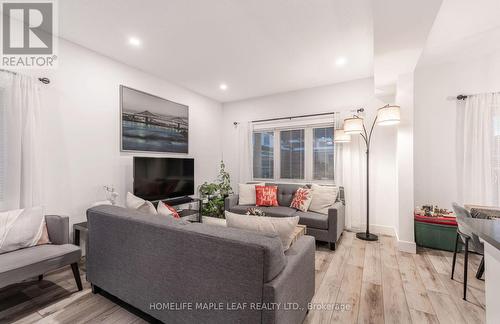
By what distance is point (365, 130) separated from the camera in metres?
3.78

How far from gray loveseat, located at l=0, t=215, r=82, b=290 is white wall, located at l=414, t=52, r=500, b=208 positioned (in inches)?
180

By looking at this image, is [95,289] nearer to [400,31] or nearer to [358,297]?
[358,297]

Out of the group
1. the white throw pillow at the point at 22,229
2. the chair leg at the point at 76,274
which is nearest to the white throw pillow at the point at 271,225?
the chair leg at the point at 76,274

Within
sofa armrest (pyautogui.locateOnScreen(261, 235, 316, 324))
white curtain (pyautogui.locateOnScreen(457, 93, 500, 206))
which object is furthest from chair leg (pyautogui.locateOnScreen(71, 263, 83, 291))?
white curtain (pyautogui.locateOnScreen(457, 93, 500, 206))

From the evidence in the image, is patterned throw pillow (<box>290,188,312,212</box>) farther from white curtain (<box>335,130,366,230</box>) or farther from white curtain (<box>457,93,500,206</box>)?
white curtain (<box>457,93,500,206</box>)

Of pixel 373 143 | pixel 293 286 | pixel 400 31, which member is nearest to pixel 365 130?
pixel 373 143

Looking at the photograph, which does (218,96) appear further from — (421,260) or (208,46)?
(421,260)

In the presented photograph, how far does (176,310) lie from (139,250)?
49 centimetres

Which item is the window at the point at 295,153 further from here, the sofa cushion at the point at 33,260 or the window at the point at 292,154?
the sofa cushion at the point at 33,260

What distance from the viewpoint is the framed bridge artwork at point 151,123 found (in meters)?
3.25

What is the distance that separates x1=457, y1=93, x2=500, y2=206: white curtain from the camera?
2918 mm

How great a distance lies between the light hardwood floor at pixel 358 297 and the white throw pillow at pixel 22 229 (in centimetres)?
48

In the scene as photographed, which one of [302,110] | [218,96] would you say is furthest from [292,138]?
[218,96]

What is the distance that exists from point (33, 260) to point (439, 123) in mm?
5093
